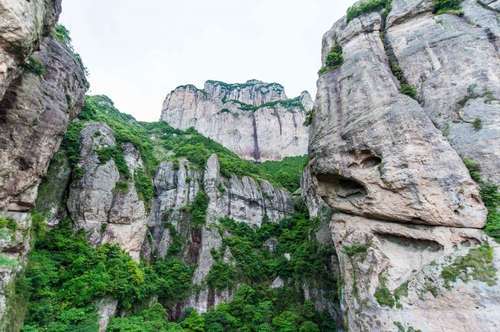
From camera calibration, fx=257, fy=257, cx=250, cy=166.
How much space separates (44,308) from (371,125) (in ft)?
53.6

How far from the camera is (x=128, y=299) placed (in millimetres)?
15523

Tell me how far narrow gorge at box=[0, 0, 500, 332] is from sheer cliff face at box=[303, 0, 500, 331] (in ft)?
0.18

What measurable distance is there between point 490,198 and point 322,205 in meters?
14.7

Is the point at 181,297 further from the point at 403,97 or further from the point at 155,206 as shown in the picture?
the point at 403,97

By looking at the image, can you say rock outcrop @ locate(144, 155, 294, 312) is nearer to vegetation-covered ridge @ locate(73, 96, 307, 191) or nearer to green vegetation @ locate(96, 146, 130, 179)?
vegetation-covered ridge @ locate(73, 96, 307, 191)

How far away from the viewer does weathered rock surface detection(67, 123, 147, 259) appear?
17562 millimetres

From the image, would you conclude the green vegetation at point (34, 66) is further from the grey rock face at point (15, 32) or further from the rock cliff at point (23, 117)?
the grey rock face at point (15, 32)

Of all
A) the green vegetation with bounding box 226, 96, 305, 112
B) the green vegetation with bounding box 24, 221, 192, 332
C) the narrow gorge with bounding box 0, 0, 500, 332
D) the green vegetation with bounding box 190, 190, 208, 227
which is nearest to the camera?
the narrow gorge with bounding box 0, 0, 500, 332

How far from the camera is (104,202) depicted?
60.6ft

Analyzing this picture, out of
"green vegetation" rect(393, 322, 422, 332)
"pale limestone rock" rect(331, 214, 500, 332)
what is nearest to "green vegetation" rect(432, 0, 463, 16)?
"pale limestone rock" rect(331, 214, 500, 332)

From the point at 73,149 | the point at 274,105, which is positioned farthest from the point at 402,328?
the point at 274,105

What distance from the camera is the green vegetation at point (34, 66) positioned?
11555 millimetres

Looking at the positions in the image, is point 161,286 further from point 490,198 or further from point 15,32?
point 490,198

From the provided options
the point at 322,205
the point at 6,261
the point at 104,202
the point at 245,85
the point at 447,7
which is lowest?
the point at 6,261
